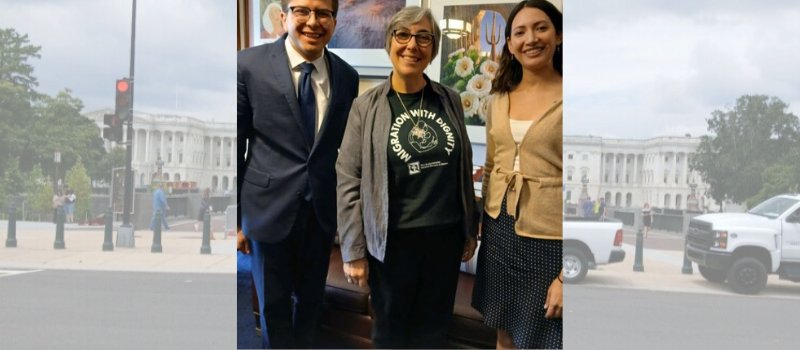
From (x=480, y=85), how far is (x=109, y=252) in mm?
2384

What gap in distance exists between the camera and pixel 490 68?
3.40 metres

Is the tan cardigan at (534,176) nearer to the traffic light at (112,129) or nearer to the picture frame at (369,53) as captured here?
the picture frame at (369,53)

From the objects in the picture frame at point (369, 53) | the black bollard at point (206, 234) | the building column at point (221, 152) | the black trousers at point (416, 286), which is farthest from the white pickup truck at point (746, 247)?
the black bollard at point (206, 234)

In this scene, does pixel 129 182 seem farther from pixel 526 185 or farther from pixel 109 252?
pixel 526 185

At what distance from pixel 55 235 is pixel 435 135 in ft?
7.82

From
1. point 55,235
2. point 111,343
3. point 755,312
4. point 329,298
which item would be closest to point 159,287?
point 111,343

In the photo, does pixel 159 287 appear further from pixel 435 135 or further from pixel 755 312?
pixel 755 312

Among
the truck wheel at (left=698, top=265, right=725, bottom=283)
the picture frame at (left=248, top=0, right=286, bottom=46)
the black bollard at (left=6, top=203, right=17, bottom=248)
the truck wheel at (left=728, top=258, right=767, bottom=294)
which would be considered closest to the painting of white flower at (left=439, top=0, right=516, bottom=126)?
the picture frame at (left=248, top=0, right=286, bottom=46)

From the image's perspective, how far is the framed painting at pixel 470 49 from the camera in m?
3.37

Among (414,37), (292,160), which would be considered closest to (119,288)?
(292,160)

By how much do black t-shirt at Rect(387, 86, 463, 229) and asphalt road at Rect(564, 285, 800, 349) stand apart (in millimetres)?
1011

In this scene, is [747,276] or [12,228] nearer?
[747,276]

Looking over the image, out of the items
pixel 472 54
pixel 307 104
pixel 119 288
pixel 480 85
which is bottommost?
pixel 119 288

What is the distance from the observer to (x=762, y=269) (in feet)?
11.8
